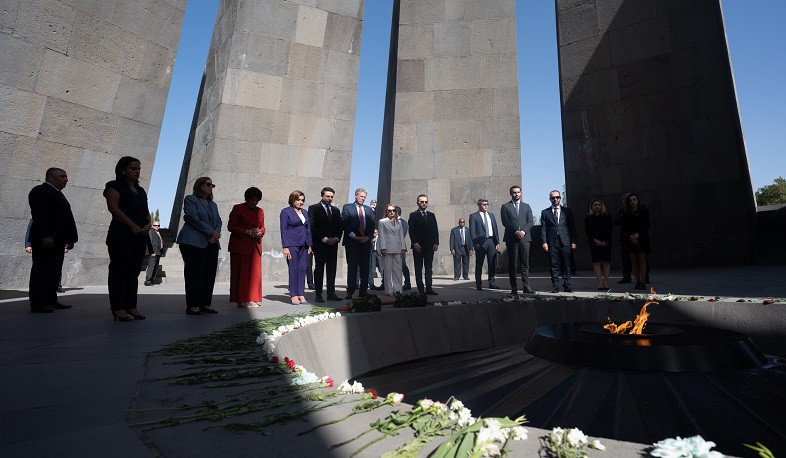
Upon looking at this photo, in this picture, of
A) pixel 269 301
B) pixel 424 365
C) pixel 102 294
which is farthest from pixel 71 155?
pixel 424 365

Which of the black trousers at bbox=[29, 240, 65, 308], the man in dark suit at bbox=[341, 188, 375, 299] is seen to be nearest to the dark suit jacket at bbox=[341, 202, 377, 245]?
the man in dark suit at bbox=[341, 188, 375, 299]

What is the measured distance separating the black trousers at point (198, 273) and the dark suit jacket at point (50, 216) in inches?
56.6

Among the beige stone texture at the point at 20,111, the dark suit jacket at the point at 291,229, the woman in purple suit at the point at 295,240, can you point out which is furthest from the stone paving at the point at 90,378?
the beige stone texture at the point at 20,111

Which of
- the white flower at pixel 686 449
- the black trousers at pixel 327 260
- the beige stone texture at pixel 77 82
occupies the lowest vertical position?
the white flower at pixel 686 449

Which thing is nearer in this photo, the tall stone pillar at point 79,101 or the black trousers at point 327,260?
the black trousers at point 327,260

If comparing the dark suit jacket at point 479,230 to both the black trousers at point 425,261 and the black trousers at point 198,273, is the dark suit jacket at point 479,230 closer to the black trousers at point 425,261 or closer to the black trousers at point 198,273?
the black trousers at point 425,261

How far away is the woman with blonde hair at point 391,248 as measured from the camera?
8.33 metres

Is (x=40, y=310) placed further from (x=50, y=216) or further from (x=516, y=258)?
(x=516, y=258)

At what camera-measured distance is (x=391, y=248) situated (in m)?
8.30

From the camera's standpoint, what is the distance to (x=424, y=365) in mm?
5430

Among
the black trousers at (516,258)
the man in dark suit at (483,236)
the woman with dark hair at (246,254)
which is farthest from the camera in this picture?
the man in dark suit at (483,236)

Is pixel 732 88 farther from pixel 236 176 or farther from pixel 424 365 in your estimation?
pixel 236 176

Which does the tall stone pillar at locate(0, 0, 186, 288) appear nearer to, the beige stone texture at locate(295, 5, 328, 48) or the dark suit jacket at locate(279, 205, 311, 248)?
the beige stone texture at locate(295, 5, 328, 48)

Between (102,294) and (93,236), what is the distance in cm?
223
